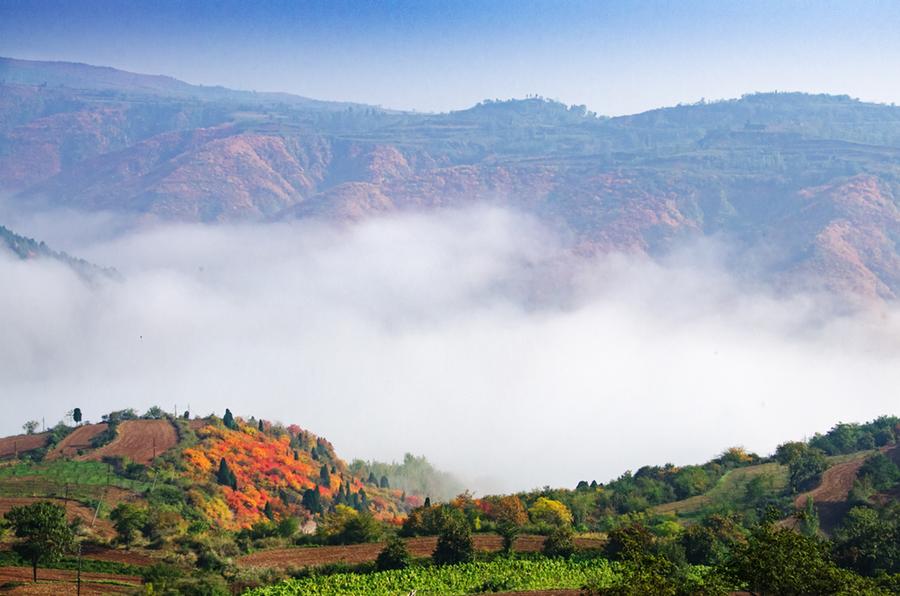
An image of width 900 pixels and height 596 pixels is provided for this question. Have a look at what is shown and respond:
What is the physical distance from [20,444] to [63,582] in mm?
93215

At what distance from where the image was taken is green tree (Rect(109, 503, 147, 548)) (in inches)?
3521

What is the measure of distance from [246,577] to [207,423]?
9584 centimetres

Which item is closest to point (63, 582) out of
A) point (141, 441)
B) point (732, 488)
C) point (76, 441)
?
point (141, 441)

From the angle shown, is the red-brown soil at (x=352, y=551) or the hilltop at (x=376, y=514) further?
the red-brown soil at (x=352, y=551)

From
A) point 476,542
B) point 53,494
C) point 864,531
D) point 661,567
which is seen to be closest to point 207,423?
point 53,494

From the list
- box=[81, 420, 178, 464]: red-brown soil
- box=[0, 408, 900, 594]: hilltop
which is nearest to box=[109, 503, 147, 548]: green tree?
box=[0, 408, 900, 594]: hilltop

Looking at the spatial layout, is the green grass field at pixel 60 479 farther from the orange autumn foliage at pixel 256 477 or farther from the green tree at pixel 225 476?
the green tree at pixel 225 476

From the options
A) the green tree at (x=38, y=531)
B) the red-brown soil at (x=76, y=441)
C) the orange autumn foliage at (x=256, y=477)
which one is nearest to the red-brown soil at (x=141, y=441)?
the red-brown soil at (x=76, y=441)

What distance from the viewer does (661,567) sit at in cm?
5231

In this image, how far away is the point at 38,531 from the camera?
7350 cm

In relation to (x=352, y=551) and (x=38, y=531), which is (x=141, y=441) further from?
(x=38, y=531)

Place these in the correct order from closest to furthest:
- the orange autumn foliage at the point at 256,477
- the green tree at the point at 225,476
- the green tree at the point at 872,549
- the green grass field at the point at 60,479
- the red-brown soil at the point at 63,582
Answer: the red-brown soil at the point at 63,582 → the green tree at the point at 872,549 → the green grass field at the point at 60,479 → the orange autumn foliage at the point at 256,477 → the green tree at the point at 225,476

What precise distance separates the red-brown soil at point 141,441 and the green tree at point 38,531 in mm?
66661

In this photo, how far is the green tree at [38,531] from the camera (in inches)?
2891
